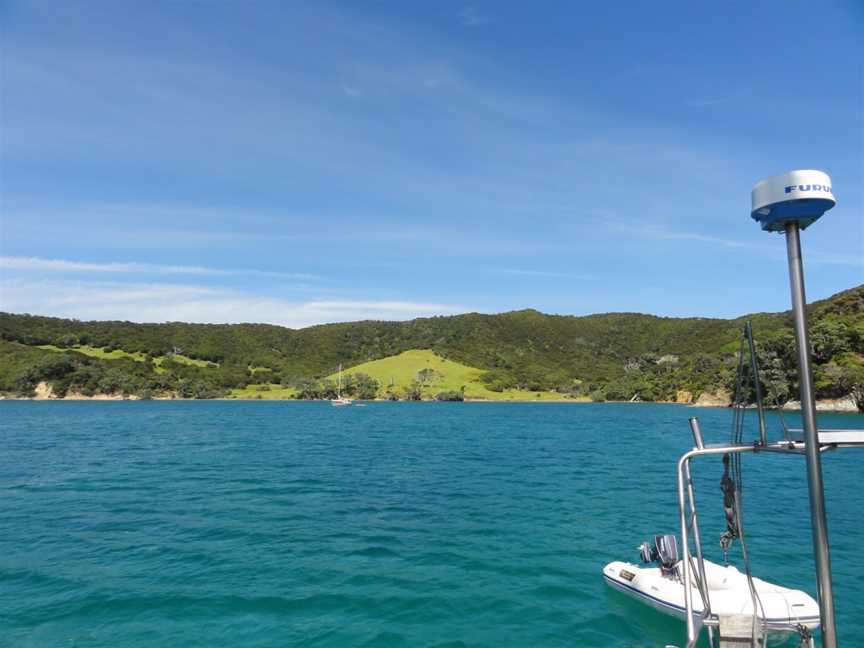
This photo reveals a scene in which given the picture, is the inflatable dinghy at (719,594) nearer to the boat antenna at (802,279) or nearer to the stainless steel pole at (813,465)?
the stainless steel pole at (813,465)

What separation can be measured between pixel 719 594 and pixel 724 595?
12cm

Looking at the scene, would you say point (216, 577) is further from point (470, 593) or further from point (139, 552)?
point (470, 593)

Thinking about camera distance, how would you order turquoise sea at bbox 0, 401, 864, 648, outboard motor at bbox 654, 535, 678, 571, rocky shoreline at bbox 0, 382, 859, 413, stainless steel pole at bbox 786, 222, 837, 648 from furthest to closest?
rocky shoreline at bbox 0, 382, 859, 413 → turquoise sea at bbox 0, 401, 864, 648 → outboard motor at bbox 654, 535, 678, 571 → stainless steel pole at bbox 786, 222, 837, 648

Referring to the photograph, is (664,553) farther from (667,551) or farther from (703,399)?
(703,399)

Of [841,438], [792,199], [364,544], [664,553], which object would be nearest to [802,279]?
[792,199]

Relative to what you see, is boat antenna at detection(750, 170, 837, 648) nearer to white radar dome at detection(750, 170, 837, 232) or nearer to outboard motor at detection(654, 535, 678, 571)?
white radar dome at detection(750, 170, 837, 232)

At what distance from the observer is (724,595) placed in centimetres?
1562

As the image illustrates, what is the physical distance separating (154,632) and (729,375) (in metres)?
160

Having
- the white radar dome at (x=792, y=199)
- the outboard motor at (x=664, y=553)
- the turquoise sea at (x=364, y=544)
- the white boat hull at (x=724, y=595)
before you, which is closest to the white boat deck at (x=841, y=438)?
the white radar dome at (x=792, y=199)

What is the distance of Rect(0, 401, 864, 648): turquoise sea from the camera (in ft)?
53.3

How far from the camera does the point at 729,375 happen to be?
15038 centimetres

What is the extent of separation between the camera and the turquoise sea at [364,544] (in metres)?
16.2

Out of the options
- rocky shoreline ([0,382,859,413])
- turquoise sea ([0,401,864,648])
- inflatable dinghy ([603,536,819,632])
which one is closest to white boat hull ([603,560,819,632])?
inflatable dinghy ([603,536,819,632])

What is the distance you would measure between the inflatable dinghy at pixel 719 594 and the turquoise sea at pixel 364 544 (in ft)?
1.66
